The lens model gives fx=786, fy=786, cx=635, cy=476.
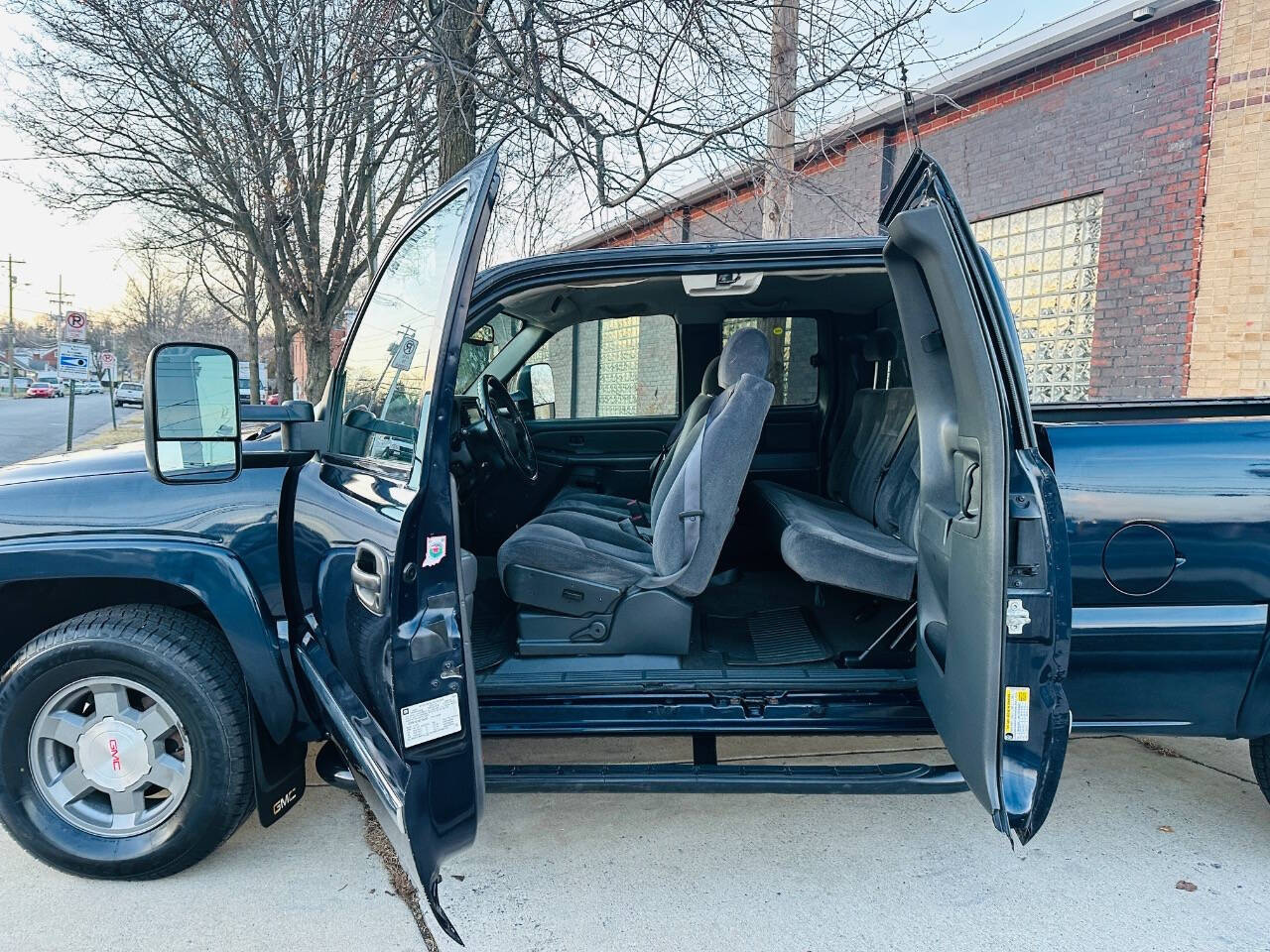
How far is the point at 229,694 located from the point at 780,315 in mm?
3073

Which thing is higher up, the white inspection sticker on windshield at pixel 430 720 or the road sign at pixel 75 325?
the road sign at pixel 75 325

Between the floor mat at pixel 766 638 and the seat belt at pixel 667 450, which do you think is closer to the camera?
the floor mat at pixel 766 638

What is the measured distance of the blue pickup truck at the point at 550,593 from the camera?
1.87 metres

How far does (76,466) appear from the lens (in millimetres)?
2398

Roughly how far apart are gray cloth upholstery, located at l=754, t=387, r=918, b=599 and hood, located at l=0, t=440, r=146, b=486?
2151 millimetres

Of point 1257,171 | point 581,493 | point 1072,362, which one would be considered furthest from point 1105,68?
point 581,493

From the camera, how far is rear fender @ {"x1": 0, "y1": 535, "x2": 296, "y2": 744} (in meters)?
2.21

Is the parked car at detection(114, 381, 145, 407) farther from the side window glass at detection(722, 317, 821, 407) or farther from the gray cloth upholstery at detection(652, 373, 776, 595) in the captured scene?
the gray cloth upholstery at detection(652, 373, 776, 595)

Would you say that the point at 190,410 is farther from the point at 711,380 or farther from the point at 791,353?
the point at 791,353

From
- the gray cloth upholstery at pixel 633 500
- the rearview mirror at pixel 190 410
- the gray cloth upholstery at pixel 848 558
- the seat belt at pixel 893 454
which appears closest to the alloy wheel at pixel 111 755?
the rearview mirror at pixel 190 410

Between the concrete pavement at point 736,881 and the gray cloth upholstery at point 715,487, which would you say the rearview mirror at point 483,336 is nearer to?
the gray cloth upholstery at point 715,487

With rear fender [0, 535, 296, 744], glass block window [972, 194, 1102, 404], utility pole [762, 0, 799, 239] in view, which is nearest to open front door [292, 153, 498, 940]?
rear fender [0, 535, 296, 744]

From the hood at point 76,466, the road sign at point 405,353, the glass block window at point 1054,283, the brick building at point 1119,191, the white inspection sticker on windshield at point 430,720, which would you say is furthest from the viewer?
the glass block window at point 1054,283

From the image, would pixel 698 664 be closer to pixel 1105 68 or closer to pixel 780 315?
pixel 780 315
